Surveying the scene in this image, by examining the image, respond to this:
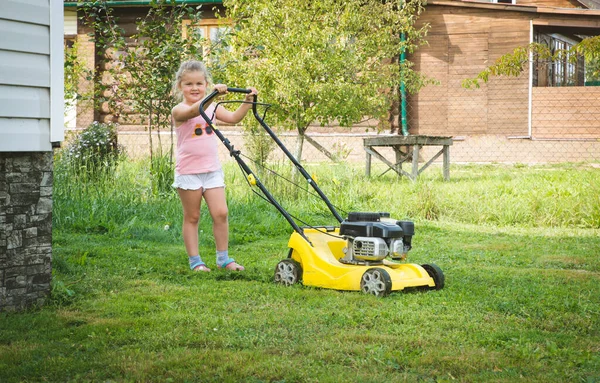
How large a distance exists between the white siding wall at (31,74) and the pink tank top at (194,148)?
1234 millimetres

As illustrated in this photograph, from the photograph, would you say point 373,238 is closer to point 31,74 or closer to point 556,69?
point 31,74

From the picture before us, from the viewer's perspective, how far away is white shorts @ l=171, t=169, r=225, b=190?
17.1 feet

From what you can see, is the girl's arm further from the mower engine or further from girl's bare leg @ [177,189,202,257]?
the mower engine

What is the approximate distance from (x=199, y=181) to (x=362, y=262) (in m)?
1.40

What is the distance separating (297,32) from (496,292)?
7364 millimetres

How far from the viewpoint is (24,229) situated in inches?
155

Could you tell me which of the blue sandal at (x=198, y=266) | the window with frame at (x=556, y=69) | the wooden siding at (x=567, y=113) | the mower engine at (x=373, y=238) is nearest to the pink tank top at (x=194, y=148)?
the blue sandal at (x=198, y=266)

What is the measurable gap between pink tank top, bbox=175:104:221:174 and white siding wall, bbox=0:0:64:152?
4.05 ft

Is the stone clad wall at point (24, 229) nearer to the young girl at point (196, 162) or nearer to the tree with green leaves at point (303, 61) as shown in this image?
the young girl at point (196, 162)

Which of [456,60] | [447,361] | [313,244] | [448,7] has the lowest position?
[447,361]

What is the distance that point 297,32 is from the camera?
1109 centimetres

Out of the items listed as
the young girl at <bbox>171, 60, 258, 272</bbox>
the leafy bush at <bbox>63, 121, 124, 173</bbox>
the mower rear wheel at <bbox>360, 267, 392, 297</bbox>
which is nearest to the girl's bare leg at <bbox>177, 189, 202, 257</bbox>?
the young girl at <bbox>171, 60, 258, 272</bbox>

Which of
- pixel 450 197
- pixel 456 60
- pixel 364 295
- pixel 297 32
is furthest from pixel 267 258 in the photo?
pixel 456 60

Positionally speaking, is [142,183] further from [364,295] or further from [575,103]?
[575,103]
